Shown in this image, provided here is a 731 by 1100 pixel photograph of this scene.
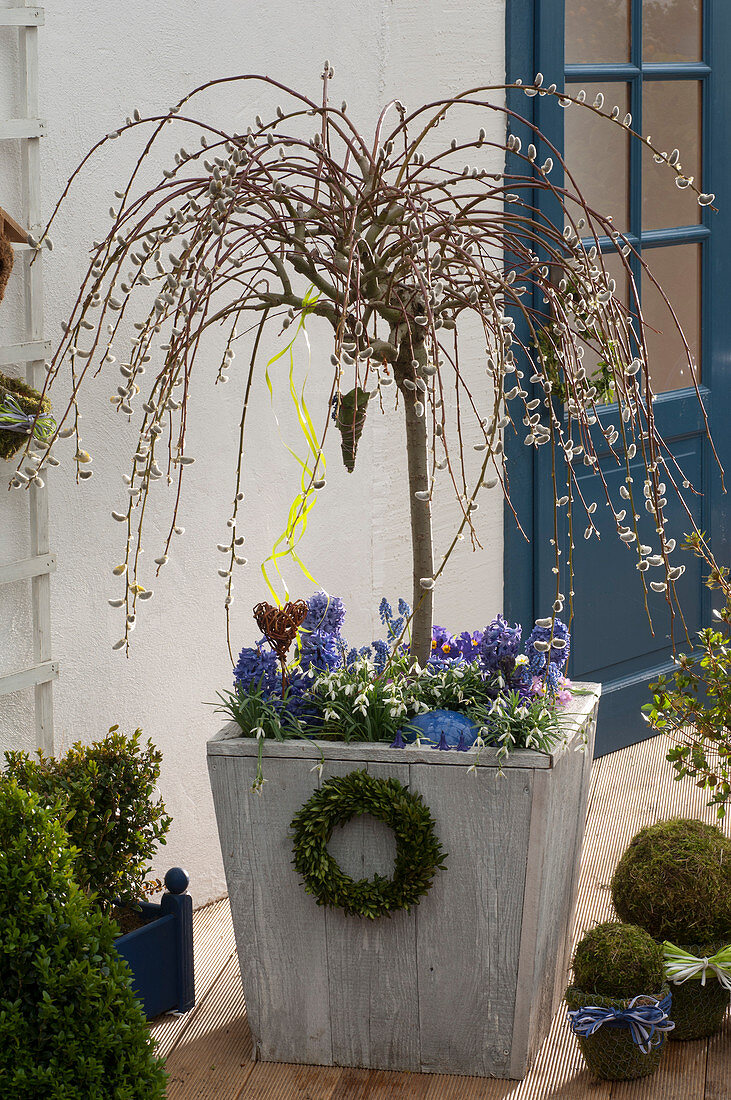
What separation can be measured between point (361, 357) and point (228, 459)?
101 centimetres

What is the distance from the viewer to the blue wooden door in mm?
3221

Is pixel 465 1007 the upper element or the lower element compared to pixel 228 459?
lower

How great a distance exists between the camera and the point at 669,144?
3.47 m

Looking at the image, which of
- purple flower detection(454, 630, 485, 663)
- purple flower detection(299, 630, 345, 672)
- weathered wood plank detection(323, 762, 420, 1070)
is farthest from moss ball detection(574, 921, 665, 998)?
purple flower detection(299, 630, 345, 672)

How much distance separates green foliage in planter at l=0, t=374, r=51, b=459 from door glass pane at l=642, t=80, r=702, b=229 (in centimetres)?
194

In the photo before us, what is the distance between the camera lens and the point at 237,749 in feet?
6.59

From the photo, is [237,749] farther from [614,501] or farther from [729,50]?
[729,50]

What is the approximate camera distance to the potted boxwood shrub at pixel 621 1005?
1.97 m

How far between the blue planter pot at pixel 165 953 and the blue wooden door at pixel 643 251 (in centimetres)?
132

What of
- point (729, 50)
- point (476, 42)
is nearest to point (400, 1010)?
point (476, 42)

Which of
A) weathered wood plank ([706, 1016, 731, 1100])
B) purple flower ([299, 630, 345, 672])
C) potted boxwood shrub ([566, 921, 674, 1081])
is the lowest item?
weathered wood plank ([706, 1016, 731, 1100])

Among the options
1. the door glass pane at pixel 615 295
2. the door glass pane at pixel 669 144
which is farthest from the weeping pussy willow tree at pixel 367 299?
the door glass pane at pixel 669 144

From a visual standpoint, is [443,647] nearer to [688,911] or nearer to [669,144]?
[688,911]

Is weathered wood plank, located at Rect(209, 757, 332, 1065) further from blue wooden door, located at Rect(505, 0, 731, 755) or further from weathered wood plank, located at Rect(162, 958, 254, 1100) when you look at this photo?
blue wooden door, located at Rect(505, 0, 731, 755)
